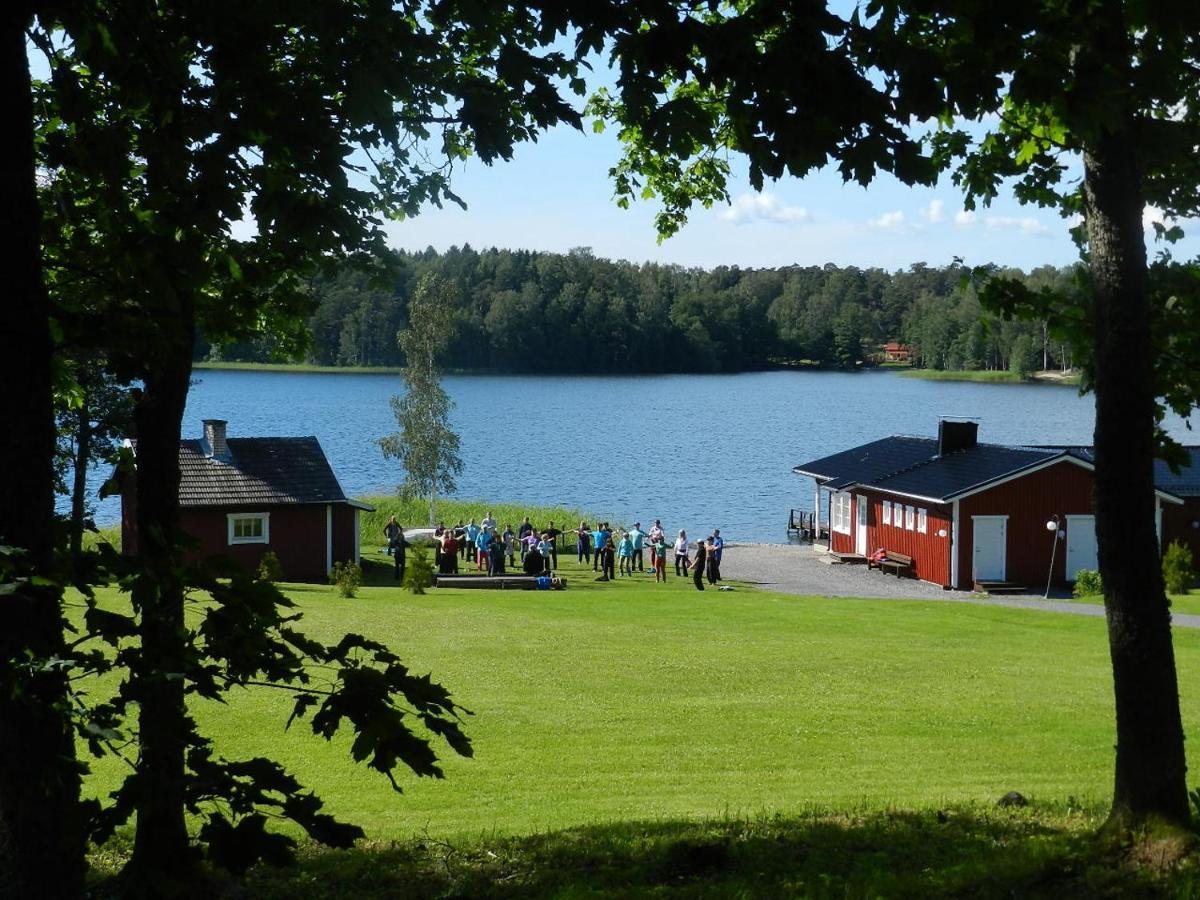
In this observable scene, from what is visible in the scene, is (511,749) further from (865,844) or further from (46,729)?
(46,729)

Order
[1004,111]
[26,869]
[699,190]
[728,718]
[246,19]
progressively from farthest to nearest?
[728,718] → [699,190] → [1004,111] → [246,19] → [26,869]

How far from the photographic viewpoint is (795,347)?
7338 inches

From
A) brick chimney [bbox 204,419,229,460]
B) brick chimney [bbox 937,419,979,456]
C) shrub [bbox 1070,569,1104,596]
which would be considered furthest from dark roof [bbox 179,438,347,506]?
shrub [bbox 1070,569,1104,596]

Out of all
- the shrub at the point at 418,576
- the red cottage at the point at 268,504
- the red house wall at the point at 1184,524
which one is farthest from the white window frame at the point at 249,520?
the red house wall at the point at 1184,524

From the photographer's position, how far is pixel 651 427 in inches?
4033

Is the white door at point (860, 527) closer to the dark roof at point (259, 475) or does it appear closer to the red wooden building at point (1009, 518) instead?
the red wooden building at point (1009, 518)

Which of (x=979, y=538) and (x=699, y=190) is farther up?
(x=699, y=190)

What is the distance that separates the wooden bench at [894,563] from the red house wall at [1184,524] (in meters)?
8.10

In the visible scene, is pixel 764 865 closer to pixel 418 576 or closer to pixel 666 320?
pixel 418 576

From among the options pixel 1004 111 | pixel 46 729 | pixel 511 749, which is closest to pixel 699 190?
pixel 1004 111

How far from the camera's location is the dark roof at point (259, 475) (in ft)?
118

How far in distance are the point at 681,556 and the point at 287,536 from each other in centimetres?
1177

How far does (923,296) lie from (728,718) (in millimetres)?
178188

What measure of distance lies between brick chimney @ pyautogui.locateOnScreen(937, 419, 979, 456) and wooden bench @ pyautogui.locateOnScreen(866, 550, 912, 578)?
4218 mm
